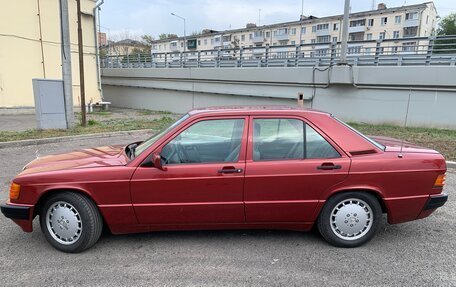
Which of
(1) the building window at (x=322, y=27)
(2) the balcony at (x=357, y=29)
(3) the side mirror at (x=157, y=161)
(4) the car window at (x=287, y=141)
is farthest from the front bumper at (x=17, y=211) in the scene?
(1) the building window at (x=322, y=27)

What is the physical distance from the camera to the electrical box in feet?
35.5

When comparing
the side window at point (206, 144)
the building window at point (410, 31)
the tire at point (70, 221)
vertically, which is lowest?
the tire at point (70, 221)

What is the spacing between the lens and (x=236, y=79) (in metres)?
19.4

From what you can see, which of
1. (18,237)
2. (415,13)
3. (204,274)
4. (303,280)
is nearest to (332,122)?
(303,280)

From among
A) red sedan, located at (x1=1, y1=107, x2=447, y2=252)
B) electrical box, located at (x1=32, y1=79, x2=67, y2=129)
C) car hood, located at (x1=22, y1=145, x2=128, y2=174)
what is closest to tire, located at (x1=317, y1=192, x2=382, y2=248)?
red sedan, located at (x1=1, y1=107, x2=447, y2=252)

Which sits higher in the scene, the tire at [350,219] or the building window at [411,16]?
the building window at [411,16]

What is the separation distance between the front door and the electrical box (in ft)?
30.2

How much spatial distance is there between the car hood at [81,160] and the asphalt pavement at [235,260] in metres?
0.83

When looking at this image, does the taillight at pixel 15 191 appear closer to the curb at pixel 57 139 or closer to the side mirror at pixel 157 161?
the side mirror at pixel 157 161

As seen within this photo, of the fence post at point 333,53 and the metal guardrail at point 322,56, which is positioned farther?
the fence post at point 333,53

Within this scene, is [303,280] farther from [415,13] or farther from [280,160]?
[415,13]

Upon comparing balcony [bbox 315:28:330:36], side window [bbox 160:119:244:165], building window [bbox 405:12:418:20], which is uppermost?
building window [bbox 405:12:418:20]

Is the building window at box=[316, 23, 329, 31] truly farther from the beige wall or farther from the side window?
the side window

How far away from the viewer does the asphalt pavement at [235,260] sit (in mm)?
2943
